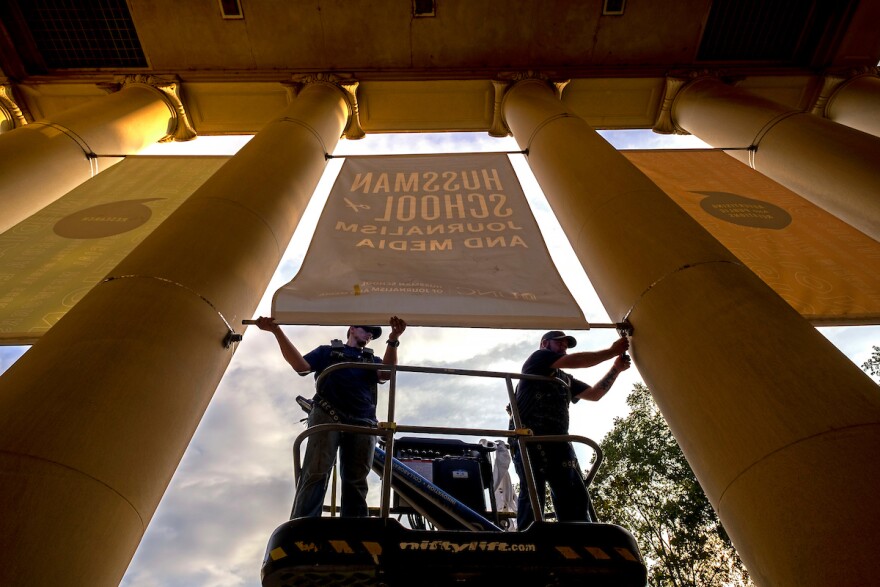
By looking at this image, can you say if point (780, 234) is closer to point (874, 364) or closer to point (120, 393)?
point (120, 393)

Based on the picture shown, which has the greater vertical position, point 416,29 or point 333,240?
point 416,29

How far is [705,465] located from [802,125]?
7163mm

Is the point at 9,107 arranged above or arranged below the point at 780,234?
above

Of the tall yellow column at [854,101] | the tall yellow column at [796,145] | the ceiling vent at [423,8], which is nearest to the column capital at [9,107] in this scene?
the ceiling vent at [423,8]

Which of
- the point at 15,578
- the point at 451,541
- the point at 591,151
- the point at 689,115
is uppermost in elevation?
the point at 689,115

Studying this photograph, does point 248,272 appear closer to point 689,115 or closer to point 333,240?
A: point 333,240

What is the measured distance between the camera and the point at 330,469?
4121 millimetres

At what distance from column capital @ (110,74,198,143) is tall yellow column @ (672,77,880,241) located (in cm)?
1044

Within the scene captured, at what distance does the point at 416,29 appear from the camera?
10.5m

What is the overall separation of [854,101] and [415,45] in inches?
340

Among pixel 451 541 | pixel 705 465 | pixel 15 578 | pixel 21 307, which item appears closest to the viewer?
pixel 15 578

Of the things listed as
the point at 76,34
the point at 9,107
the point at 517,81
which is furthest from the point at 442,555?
the point at 9,107

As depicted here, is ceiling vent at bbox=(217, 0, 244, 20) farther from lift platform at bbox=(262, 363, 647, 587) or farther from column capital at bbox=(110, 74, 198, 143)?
lift platform at bbox=(262, 363, 647, 587)

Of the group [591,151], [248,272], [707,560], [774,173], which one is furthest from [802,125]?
[707,560]
